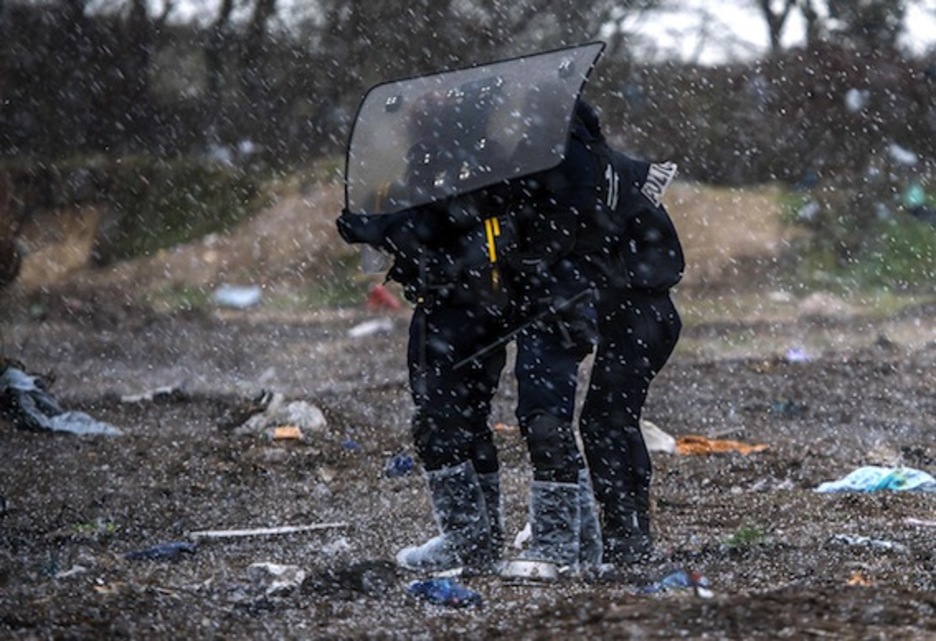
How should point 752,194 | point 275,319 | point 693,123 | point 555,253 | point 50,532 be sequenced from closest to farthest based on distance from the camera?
point 555,253
point 50,532
point 275,319
point 752,194
point 693,123

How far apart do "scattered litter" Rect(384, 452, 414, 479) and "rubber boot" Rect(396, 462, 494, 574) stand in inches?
111

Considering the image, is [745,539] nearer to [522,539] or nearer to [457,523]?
[522,539]

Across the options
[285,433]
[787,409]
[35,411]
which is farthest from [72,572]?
[787,409]

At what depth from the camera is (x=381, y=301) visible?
1653 centimetres

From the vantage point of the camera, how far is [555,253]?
15.8 ft

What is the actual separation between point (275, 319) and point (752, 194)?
657 cm

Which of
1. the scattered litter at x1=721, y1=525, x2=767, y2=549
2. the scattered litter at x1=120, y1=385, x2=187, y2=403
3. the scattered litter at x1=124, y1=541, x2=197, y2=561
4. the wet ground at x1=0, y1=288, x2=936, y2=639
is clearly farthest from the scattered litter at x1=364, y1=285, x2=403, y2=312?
the scattered litter at x1=721, y1=525, x2=767, y2=549

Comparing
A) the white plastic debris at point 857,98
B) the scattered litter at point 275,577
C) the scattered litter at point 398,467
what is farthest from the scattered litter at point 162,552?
the white plastic debris at point 857,98

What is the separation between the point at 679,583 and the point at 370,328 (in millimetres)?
10652

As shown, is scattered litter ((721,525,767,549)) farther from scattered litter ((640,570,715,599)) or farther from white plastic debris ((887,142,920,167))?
white plastic debris ((887,142,920,167))

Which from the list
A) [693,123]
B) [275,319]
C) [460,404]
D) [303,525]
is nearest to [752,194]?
[693,123]

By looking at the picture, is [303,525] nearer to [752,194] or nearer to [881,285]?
[881,285]

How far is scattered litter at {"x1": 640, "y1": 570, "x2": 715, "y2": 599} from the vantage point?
180 inches

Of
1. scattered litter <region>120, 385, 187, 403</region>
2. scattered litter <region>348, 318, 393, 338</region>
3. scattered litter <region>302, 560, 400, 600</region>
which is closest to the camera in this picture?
scattered litter <region>302, 560, 400, 600</region>
